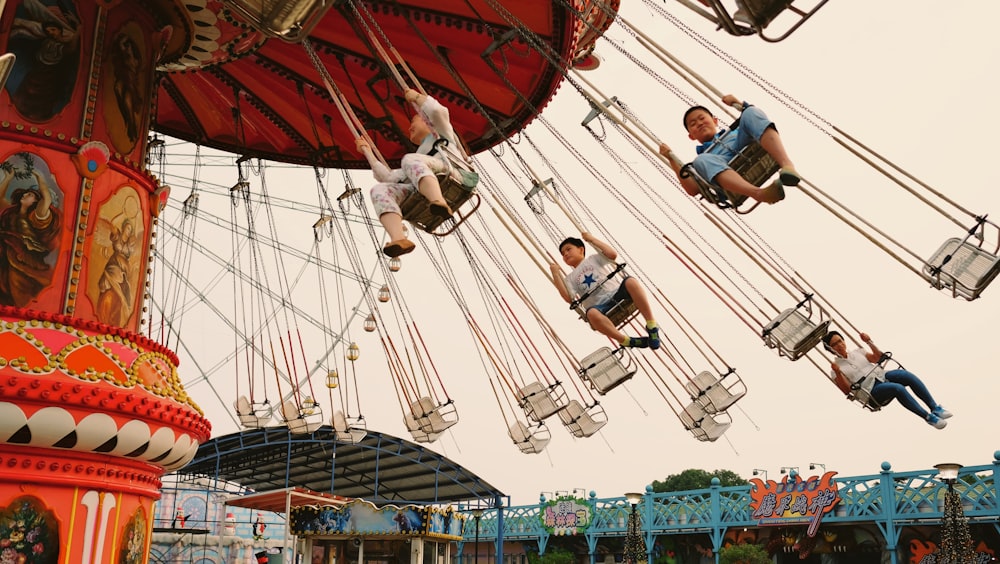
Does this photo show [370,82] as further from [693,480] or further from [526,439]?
[693,480]

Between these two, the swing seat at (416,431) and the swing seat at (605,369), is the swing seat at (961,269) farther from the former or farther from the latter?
the swing seat at (416,431)

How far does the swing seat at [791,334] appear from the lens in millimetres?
7512

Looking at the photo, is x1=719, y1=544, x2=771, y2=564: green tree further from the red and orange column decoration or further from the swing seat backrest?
the red and orange column decoration

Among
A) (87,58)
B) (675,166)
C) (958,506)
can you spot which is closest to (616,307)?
(675,166)

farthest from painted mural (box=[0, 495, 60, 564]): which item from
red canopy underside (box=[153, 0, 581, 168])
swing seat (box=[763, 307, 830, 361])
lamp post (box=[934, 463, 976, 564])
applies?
lamp post (box=[934, 463, 976, 564])

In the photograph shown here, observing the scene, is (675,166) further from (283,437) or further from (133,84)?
(283,437)

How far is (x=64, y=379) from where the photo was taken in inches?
242

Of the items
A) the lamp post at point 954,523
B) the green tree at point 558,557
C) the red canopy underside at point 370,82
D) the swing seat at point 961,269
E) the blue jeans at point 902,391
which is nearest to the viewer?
the swing seat at point 961,269

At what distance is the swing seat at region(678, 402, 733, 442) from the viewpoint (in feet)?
34.7

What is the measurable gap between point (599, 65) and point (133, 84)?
6.60 metres

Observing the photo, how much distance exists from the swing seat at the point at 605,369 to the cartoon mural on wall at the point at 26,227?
489 cm

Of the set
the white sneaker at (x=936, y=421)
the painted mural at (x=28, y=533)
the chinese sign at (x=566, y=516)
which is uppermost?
the white sneaker at (x=936, y=421)

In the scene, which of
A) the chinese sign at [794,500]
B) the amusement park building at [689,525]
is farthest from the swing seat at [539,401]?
the chinese sign at [794,500]

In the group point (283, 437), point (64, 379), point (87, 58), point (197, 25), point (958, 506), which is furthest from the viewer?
point (283, 437)
